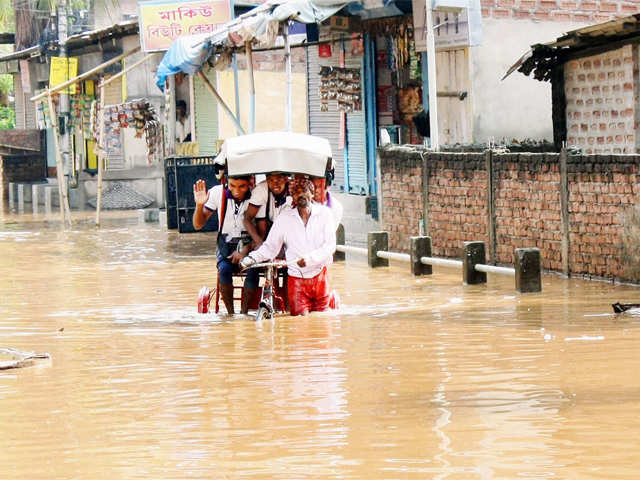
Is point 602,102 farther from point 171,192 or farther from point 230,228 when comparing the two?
point 171,192

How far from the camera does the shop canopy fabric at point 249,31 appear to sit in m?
19.8

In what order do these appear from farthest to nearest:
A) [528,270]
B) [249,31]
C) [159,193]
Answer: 1. [159,193]
2. [249,31]
3. [528,270]

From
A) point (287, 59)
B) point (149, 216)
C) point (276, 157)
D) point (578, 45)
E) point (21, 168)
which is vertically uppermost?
point (287, 59)

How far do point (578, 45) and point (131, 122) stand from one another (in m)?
14.0

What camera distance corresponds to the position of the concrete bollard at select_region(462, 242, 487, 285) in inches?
591

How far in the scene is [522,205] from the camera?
15914 mm

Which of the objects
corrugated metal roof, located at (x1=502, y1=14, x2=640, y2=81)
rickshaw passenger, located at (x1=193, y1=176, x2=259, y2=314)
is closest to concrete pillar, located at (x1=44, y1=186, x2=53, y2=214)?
corrugated metal roof, located at (x1=502, y1=14, x2=640, y2=81)

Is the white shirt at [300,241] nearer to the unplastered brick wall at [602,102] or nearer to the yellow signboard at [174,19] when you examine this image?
the unplastered brick wall at [602,102]

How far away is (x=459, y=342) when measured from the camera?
35.0ft

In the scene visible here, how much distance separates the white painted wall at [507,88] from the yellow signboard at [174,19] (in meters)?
5.72

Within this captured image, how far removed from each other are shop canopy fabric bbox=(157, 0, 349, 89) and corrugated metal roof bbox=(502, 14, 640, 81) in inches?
120

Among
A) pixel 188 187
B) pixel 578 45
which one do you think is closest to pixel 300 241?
pixel 578 45

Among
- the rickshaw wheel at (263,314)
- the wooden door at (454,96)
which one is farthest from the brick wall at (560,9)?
the rickshaw wheel at (263,314)

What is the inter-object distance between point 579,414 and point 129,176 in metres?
28.3
